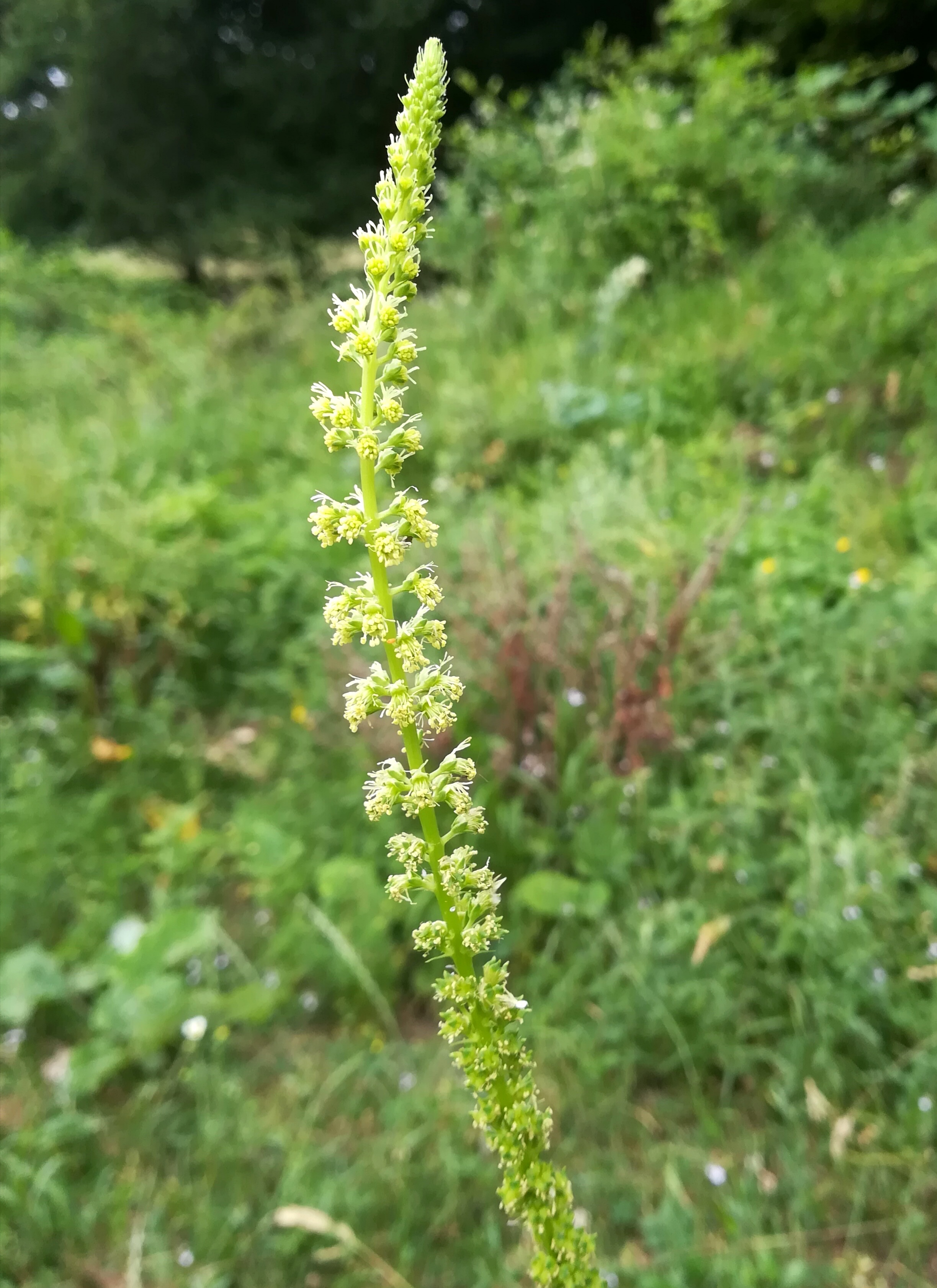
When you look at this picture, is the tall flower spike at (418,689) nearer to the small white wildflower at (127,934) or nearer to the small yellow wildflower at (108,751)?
the small white wildflower at (127,934)

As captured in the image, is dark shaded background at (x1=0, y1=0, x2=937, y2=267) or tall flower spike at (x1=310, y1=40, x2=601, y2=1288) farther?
dark shaded background at (x1=0, y1=0, x2=937, y2=267)

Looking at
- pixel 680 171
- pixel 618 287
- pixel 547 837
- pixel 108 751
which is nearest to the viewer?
pixel 547 837

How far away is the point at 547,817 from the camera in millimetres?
2623

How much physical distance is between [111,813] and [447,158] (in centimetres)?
777

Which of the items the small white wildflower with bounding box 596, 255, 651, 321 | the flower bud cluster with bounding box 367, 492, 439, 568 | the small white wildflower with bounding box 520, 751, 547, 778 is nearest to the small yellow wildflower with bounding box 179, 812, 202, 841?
the small white wildflower with bounding box 520, 751, 547, 778

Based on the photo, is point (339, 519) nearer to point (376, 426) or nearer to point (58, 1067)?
point (376, 426)

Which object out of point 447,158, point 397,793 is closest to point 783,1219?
point 397,793

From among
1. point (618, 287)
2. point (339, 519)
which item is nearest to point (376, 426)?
point (339, 519)

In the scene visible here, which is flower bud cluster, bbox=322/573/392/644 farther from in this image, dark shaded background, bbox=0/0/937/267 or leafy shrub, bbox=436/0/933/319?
dark shaded background, bbox=0/0/937/267

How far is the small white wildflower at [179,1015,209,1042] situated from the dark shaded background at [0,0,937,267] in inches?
367

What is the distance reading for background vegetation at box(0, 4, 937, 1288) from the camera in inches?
75.4

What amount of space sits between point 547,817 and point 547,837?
87mm

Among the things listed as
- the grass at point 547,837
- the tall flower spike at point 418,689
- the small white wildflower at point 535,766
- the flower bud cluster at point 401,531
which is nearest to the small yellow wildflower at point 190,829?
the grass at point 547,837

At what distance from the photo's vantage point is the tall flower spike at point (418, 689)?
2.36ft
